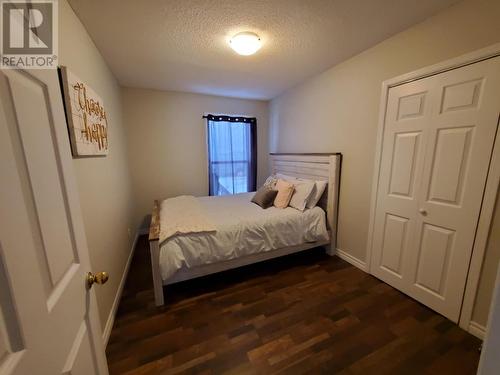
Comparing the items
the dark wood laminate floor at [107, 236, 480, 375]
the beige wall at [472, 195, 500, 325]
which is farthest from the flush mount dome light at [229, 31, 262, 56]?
the dark wood laminate floor at [107, 236, 480, 375]

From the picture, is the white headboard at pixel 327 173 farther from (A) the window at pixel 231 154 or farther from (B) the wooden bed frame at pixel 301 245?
(A) the window at pixel 231 154

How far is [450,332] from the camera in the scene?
64.3 inches

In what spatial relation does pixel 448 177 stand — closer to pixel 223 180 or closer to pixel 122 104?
pixel 223 180

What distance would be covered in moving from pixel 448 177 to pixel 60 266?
2.44 m

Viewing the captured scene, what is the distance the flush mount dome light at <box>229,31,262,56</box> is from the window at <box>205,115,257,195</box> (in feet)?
6.39

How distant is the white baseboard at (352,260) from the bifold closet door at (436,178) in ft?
0.75

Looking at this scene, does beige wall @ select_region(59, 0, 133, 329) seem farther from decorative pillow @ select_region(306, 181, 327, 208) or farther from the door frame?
the door frame

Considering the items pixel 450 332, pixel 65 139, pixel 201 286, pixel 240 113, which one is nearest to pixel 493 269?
pixel 450 332

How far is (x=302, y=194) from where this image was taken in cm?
272

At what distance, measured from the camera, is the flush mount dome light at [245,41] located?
72.2 inches

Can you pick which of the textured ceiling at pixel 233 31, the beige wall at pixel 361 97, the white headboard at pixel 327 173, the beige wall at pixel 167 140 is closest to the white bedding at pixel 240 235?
the white headboard at pixel 327 173

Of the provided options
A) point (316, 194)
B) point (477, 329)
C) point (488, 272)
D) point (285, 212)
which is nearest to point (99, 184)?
point (285, 212)

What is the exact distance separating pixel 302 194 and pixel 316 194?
0.19m

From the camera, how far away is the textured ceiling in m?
1.54
